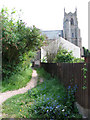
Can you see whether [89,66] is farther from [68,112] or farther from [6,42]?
[6,42]

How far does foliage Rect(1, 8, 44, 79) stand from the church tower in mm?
42346

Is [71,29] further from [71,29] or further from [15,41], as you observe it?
[15,41]

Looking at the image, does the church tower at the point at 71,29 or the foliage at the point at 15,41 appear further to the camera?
the church tower at the point at 71,29

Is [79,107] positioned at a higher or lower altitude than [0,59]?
lower

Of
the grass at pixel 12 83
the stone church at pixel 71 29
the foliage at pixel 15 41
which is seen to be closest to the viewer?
the grass at pixel 12 83

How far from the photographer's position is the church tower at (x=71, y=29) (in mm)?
50312

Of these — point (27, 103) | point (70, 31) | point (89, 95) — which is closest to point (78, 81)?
point (89, 95)

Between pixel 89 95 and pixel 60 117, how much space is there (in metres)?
1.12

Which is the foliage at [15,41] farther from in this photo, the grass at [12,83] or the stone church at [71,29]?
the stone church at [71,29]

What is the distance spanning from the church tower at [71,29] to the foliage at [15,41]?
1667 inches

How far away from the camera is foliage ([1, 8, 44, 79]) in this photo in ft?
25.8

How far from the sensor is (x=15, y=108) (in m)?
4.60

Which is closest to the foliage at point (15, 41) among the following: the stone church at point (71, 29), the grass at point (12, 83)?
the grass at point (12, 83)

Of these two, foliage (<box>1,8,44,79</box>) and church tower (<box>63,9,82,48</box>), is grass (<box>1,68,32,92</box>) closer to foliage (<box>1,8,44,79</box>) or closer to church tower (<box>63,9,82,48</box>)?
foliage (<box>1,8,44,79</box>)
